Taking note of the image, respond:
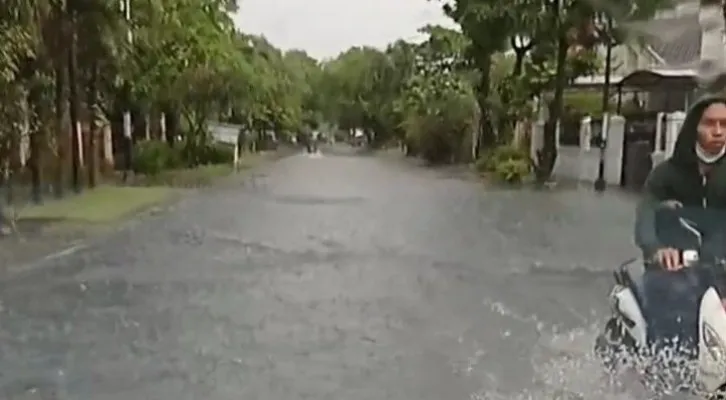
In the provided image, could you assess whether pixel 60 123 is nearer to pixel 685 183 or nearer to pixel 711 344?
pixel 685 183

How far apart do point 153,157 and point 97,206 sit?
18.2 meters

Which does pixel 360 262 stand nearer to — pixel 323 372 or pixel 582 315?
pixel 582 315

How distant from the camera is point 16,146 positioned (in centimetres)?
2484

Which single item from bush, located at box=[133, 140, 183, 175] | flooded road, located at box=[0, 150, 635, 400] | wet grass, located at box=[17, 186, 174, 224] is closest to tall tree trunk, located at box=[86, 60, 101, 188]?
wet grass, located at box=[17, 186, 174, 224]

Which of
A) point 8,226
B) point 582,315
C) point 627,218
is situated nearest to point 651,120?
point 627,218

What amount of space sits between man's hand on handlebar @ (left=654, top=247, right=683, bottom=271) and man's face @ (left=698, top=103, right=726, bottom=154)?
1.96 feet

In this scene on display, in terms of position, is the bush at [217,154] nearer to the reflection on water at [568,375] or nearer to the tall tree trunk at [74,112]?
the tall tree trunk at [74,112]

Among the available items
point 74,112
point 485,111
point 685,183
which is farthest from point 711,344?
point 485,111

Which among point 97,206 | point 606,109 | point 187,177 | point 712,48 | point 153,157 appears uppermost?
point 712,48

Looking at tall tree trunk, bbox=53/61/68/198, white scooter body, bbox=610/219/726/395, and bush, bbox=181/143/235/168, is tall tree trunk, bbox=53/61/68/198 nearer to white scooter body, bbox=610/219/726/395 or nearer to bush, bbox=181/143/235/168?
bush, bbox=181/143/235/168

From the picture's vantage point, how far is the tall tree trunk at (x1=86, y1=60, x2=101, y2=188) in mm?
32116

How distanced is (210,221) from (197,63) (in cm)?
2013

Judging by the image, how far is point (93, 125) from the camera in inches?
1326

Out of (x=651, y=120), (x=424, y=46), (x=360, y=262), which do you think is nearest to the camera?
(x=360, y=262)
